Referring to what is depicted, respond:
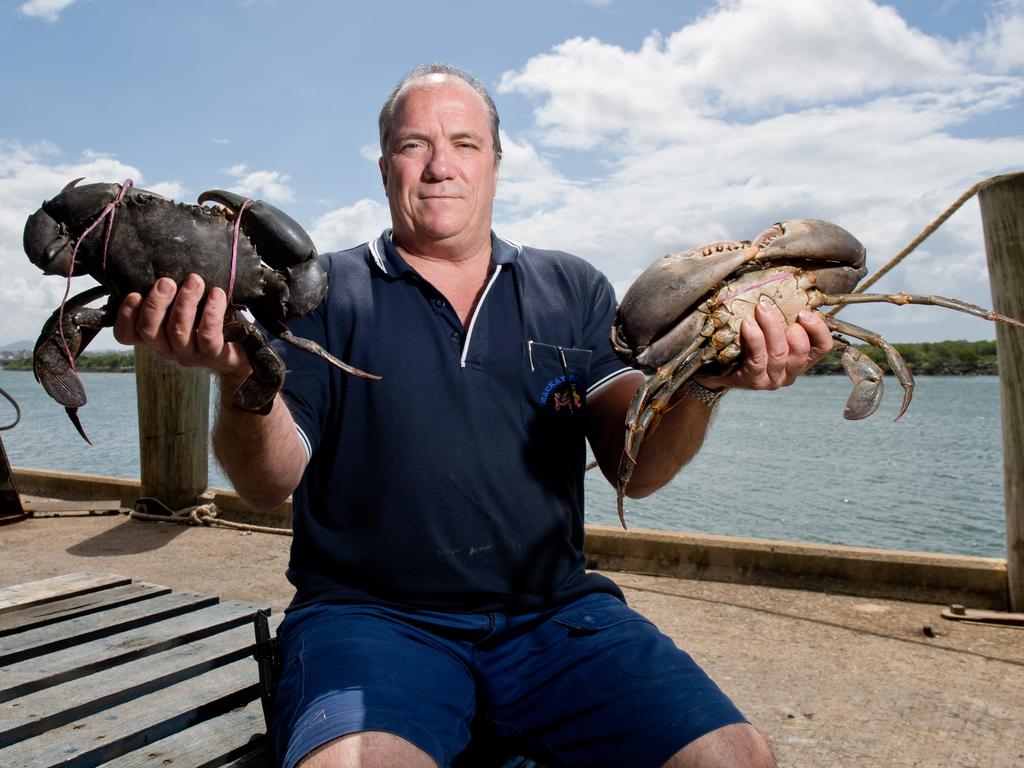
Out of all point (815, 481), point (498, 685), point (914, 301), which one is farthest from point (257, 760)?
point (815, 481)

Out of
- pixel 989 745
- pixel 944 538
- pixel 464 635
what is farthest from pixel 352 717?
pixel 944 538

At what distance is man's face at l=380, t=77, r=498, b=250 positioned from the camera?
283cm

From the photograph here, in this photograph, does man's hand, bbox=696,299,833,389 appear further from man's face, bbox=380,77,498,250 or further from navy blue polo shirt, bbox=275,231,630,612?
man's face, bbox=380,77,498,250

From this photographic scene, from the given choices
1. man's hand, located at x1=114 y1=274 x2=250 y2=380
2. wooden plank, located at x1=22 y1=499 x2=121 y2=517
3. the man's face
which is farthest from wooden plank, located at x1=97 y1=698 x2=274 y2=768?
wooden plank, located at x1=22 y1=499 x2=121 y2=517

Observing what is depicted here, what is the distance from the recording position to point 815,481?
21.2 meters

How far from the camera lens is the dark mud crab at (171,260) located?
7.55 feet

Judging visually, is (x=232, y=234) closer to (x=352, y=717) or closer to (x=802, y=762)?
(x=352, y=717)

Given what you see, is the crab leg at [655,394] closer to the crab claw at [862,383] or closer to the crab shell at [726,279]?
the crab shell at [726,279]

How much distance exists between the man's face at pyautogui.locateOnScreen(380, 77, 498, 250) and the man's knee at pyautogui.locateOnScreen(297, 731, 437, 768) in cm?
156

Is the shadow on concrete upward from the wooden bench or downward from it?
downward

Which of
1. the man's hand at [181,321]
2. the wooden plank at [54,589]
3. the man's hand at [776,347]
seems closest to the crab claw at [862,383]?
the man's hand at [776,347]

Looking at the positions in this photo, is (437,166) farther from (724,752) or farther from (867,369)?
(724,752)

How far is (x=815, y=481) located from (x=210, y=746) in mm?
20606

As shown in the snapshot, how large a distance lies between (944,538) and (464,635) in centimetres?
1345
